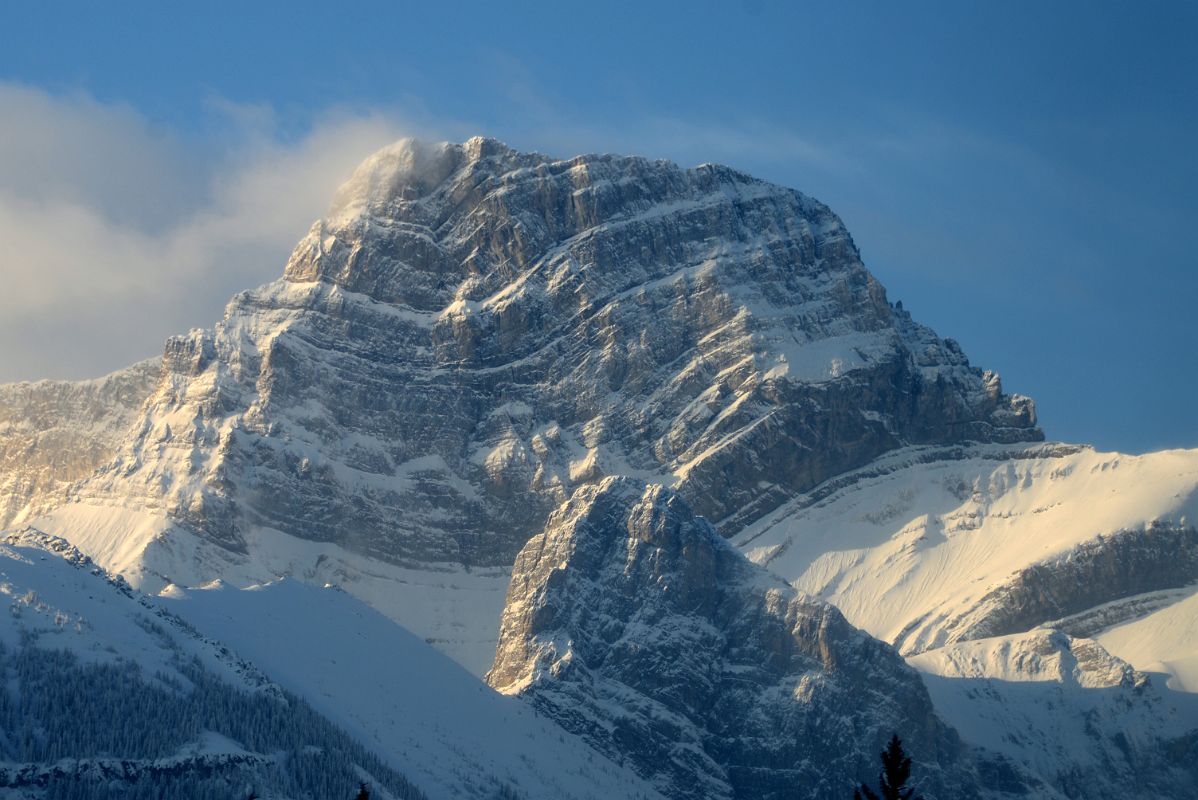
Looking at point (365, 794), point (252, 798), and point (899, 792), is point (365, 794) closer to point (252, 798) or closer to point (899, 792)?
point (252, 798)

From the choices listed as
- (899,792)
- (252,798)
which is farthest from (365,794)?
(899,792)

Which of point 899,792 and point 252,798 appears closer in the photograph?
point 899,792

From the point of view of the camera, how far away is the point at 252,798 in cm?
15962

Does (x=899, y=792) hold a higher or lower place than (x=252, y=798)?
higher

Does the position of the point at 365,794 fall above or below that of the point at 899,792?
below

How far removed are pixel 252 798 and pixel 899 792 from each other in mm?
33824

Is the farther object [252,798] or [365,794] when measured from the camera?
[252,798]

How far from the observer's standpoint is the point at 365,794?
14850cm

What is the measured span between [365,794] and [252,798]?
13.0 meters

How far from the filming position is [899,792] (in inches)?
5876

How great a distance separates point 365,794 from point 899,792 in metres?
25.5
